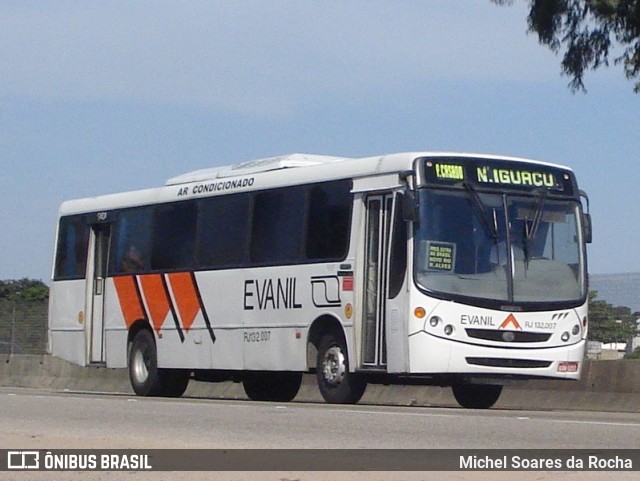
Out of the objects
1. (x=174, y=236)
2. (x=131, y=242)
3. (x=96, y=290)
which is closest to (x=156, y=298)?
(x=174, y=236)

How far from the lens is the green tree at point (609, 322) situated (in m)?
21.2

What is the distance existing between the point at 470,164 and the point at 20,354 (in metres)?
18.3

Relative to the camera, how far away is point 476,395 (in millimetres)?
20859

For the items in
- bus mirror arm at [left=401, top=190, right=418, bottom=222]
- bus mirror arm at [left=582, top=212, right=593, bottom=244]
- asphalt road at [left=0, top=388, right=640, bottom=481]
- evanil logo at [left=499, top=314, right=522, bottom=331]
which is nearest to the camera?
asphalt road at [left=0, top=388, right=640, bottom=481]

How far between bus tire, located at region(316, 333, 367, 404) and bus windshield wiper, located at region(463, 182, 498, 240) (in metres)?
2.39

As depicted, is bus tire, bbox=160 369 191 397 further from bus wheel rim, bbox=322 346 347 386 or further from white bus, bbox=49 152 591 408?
bus wheel rim, bbox=322 346 347 386

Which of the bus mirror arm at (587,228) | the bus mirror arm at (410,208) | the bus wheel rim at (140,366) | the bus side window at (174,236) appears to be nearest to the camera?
the bus mirror arm at (410,208)

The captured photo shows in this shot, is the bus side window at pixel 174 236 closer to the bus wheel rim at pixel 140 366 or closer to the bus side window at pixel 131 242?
the bus side window at pixel 131 242

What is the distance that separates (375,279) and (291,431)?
5315mm

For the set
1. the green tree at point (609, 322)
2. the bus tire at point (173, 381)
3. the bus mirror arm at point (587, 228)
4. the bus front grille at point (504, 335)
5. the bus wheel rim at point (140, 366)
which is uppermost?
the bus mirror arm at point (587, 228)

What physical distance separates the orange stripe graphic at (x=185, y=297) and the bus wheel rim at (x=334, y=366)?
144 inches

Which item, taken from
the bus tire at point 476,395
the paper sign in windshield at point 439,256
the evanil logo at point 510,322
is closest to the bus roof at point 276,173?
the paper sign in windshield at point 439,256

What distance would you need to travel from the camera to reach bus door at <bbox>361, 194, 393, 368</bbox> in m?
19.1

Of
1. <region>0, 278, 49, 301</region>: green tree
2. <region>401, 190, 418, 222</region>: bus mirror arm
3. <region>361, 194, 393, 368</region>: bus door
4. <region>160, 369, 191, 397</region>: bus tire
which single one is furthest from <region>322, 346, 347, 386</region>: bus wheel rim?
<region>0, 278, 49, 301</region>: green tree
